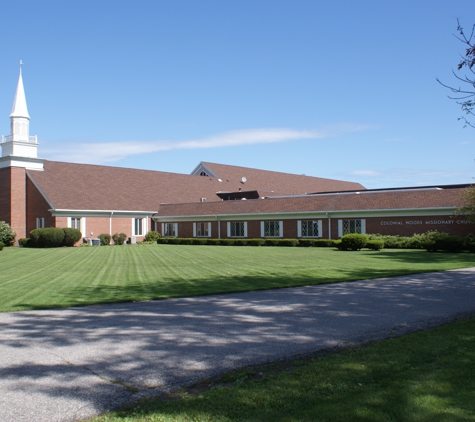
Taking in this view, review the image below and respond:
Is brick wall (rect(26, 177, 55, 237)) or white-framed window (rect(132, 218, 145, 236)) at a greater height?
brick wall (rect(26, 177, 55, 237))

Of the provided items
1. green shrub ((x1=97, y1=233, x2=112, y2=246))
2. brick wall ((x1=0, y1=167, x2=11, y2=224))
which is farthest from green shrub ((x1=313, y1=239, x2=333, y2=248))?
brick wall ((x1=0, y1=167, x2=11, y2=224))

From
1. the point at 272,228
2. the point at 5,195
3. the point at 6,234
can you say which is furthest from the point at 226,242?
the point at 5,195

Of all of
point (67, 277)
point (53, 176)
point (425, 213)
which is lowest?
point (67, 277)

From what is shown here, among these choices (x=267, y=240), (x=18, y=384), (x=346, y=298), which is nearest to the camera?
(x=18, y=384)

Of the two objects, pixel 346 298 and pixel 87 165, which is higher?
pixel 87 165

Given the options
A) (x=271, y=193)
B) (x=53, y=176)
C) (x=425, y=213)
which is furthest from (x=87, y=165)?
(x=425, y=213)

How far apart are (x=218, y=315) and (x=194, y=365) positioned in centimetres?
317

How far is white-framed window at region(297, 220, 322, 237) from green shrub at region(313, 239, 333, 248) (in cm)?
220

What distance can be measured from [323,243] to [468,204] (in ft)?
33.6

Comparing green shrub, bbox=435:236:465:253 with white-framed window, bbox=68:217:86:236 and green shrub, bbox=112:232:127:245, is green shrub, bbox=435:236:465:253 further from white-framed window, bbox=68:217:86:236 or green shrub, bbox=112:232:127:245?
white-framed window, bbox=68:217:86:236

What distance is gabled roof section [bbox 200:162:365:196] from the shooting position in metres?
62.0

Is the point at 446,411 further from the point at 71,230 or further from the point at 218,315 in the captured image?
the point at 71,230

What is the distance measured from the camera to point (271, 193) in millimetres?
55750

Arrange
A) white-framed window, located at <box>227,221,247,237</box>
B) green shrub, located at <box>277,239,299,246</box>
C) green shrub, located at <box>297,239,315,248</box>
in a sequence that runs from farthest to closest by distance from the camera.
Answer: white-framed window, located at <box>227,221,247,237</box>
green shrub, located at <box>277,239,299,246</box>
green shrub, located at <box>297,239,315,248</box>
